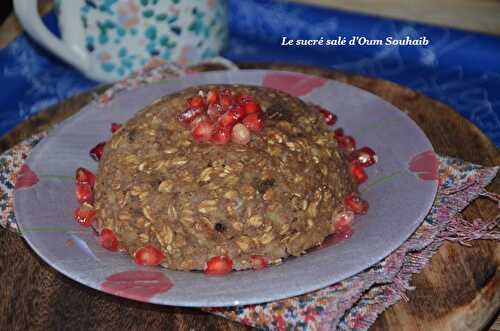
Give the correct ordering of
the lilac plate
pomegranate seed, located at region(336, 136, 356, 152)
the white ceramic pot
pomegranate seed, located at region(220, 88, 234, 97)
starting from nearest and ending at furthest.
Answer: the lilac plate
pomegranate seed, located at region(220, 88, 234, 97)
pomegranate seed, located at region(336, 136, 356, 152)
the white ceramic pot

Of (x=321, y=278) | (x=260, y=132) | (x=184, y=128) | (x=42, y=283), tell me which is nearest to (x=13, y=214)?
(x=42, y=283)

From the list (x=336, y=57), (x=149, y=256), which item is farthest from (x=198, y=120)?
(x=336, y=57)

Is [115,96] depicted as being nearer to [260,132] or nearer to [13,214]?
[13,214]

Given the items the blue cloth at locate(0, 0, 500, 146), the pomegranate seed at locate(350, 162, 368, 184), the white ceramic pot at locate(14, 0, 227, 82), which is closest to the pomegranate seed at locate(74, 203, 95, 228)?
the pomegranate seed at locate(350, 162, 368, 184)

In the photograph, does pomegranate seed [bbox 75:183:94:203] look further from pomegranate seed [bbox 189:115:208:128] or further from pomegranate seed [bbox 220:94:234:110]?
pomegranate seed [bbox 220:94:234:110]

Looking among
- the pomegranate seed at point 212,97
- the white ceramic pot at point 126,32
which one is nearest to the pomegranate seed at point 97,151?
the pomegranate seed at point 212,97

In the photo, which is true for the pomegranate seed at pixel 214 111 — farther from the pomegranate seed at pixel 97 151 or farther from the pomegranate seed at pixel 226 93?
the pomegranate seed at pixel 97 151

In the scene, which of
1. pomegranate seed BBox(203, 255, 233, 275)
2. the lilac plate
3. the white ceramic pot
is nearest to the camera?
the lilac plate
